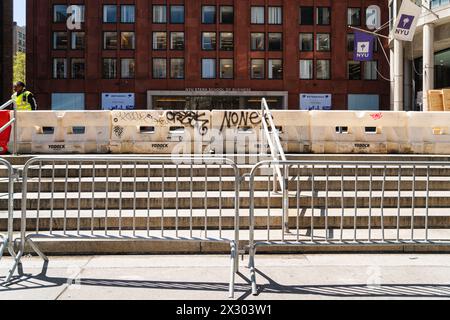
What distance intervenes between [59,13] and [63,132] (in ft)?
158

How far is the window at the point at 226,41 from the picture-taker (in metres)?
56.7

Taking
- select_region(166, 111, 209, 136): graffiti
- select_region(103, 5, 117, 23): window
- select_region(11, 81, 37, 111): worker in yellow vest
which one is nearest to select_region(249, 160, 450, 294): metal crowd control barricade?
select_region(166, 111, 209, 136): graffiti

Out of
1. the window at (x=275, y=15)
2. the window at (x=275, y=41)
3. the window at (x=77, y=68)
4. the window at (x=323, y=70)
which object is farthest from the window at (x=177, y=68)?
the window at (x=323, y=70)

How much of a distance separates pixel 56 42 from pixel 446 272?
186ft

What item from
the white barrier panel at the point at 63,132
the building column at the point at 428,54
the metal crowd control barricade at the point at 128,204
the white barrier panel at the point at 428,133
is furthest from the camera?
the building column at the point at 428,54

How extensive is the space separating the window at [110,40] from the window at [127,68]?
190 cm

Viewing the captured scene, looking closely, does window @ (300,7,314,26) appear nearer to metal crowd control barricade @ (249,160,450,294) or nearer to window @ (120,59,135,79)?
window @ (120,59,135,79)

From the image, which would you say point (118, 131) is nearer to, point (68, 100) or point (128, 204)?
point (128, 204)

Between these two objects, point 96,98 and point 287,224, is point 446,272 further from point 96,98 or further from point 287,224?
point 96,98

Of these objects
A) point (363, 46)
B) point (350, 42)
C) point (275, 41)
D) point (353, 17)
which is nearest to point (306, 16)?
point (275, 41)

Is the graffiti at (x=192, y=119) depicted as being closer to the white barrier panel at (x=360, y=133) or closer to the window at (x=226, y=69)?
the white barrier panel at (x=360, y=133)
